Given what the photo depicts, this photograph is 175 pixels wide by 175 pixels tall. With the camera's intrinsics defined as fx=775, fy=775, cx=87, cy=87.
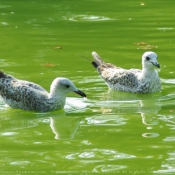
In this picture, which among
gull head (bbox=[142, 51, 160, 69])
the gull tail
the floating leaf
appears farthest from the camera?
the floating leaf

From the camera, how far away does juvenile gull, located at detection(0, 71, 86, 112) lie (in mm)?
11375

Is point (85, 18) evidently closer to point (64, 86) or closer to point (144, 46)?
point (144, 46)

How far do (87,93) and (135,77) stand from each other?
3.59 ft

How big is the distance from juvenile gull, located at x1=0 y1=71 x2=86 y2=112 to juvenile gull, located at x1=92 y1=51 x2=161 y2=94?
1657 mm

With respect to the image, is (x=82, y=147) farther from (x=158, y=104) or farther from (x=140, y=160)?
(x=158, y=104)

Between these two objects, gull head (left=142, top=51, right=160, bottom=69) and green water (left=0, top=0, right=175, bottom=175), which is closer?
green water (left=0, top=0, right=175, bottom=175)

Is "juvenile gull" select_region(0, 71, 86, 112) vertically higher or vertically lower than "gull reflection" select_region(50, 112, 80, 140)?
higher

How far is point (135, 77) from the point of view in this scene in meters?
13.0

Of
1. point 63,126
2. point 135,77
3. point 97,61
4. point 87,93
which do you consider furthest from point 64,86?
point 97,61

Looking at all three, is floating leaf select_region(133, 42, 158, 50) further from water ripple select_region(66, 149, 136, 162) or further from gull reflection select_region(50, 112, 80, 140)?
water ripple select_region(66, 149, 136, 162)

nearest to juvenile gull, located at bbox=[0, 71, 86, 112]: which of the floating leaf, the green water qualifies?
the green water

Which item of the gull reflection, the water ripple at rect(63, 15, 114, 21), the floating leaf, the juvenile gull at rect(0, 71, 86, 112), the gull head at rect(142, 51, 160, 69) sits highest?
the water ripple at rect(63, 15, 114, 21)

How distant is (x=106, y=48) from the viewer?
50.1ft

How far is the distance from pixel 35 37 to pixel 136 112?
18.1 ft
